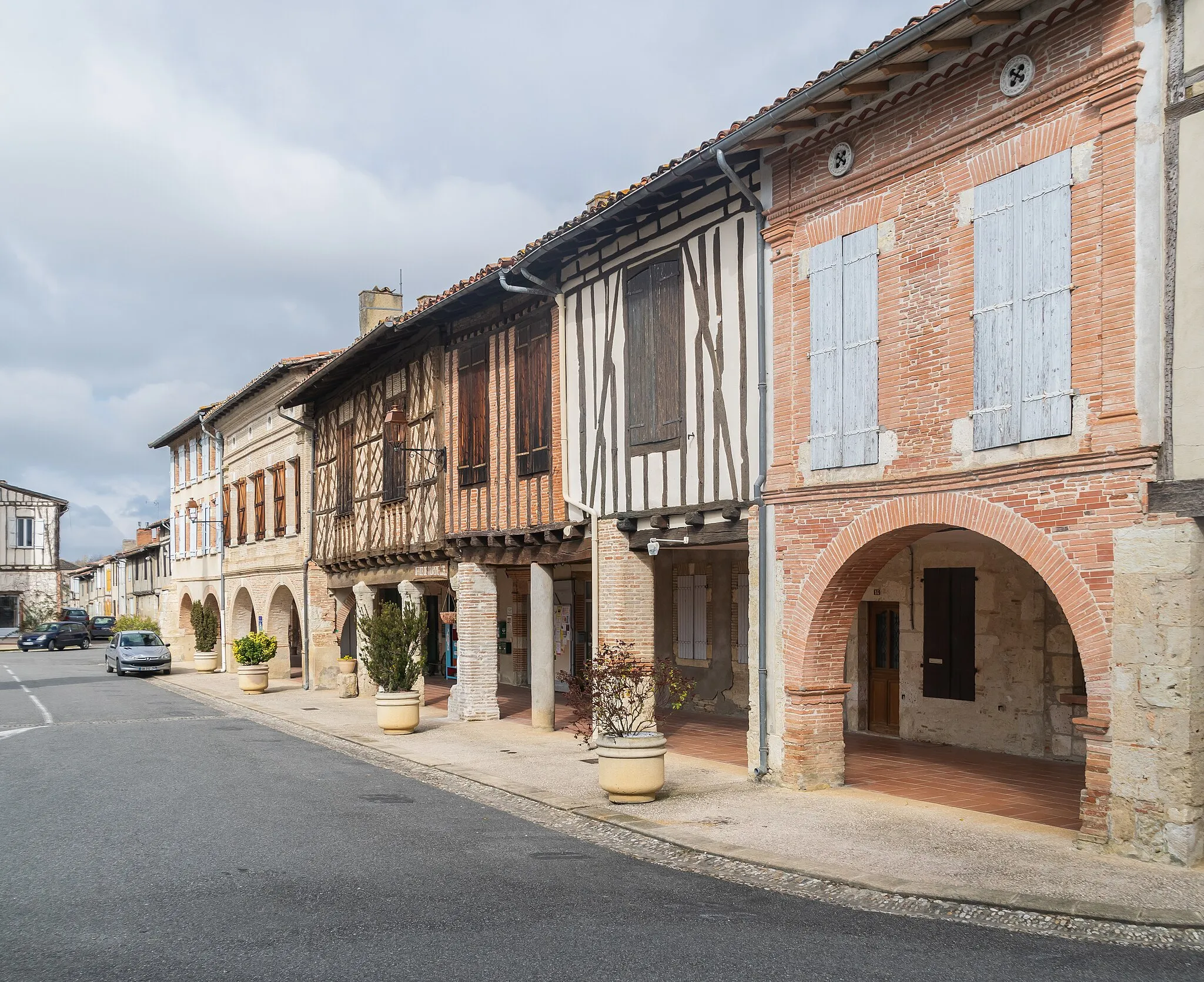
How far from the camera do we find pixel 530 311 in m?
16.5

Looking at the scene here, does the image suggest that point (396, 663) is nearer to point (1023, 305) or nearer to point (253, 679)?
point (253, 679)

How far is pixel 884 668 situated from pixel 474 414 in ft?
24.1

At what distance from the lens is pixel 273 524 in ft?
94.9

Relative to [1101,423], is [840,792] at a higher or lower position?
lower

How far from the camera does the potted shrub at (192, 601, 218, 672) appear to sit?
34250mm

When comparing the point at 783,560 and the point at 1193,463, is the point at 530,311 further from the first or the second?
the point at 1193,463

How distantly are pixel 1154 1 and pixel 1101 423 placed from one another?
2898mm

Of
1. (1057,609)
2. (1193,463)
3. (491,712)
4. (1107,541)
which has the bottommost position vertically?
(491,712)

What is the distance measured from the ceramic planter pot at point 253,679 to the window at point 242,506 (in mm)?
7032

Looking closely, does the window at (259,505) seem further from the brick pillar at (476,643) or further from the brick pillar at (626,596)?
the brick pillar at (626,596)

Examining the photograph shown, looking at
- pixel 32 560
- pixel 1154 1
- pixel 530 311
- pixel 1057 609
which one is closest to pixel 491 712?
pixel 530 311

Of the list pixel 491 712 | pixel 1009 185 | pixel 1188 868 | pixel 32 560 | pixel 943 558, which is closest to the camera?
pixel 1188 868

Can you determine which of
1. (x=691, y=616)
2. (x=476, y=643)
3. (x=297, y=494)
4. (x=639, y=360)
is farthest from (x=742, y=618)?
(x=297, y=494)

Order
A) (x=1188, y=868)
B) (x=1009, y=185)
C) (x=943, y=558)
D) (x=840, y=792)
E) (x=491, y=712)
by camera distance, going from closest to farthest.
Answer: (x=1188, y=868), (x=1009, y=185), (x=840, y=792), (x=943, y=558), (x=491, y=712)
